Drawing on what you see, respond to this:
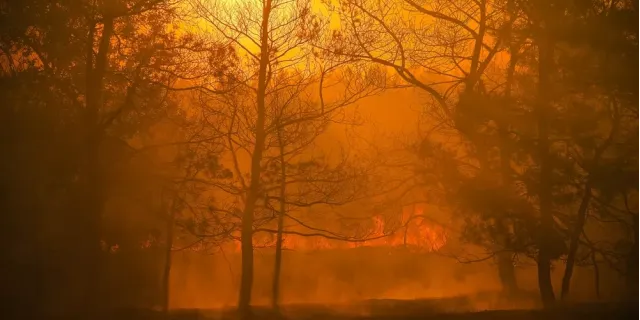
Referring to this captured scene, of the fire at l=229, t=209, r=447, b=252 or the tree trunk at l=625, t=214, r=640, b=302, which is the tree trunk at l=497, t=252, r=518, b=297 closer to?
the fire at l=229, t=209, r=447, b=252

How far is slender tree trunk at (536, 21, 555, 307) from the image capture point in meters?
16.8

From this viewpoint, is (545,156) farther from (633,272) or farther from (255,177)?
(255,177)

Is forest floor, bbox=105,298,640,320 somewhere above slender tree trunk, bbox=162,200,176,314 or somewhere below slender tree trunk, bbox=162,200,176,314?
below

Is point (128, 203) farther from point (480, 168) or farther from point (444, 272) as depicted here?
point (444, 272)

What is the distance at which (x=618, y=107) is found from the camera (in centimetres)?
1775

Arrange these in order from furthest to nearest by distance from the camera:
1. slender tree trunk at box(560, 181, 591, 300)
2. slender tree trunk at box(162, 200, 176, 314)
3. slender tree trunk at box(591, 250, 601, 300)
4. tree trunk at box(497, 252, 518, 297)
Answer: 1. tree trunk at box(497, 252, 518, 297)
2. slender tree trunk at box(591, 250, 601, 300)
3. slender tree trunk at box(162, 200, 176, 314)
4. slender tree trunk at box(560, 181, 591, 300)

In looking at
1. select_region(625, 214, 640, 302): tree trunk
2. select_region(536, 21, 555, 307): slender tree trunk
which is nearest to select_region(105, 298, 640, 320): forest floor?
select_region(536, 21, 555, 307): slender tree trunk

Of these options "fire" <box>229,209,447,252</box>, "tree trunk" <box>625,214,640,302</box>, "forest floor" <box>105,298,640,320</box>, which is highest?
"fire" <box>229,209,447,252</box>

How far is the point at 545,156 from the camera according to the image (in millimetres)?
16812

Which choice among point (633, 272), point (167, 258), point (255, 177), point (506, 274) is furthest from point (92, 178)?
point (506, 274)

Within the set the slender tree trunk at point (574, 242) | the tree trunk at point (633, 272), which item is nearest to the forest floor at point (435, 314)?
the slender tree trunk at point (574, 242)

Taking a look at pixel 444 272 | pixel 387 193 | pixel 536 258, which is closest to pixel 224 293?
pixel 387 193

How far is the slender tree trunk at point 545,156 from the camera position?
16797mm

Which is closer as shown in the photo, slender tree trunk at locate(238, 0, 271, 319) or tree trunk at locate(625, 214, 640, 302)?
tree trunk at locate(625, 214, 640, 302)
